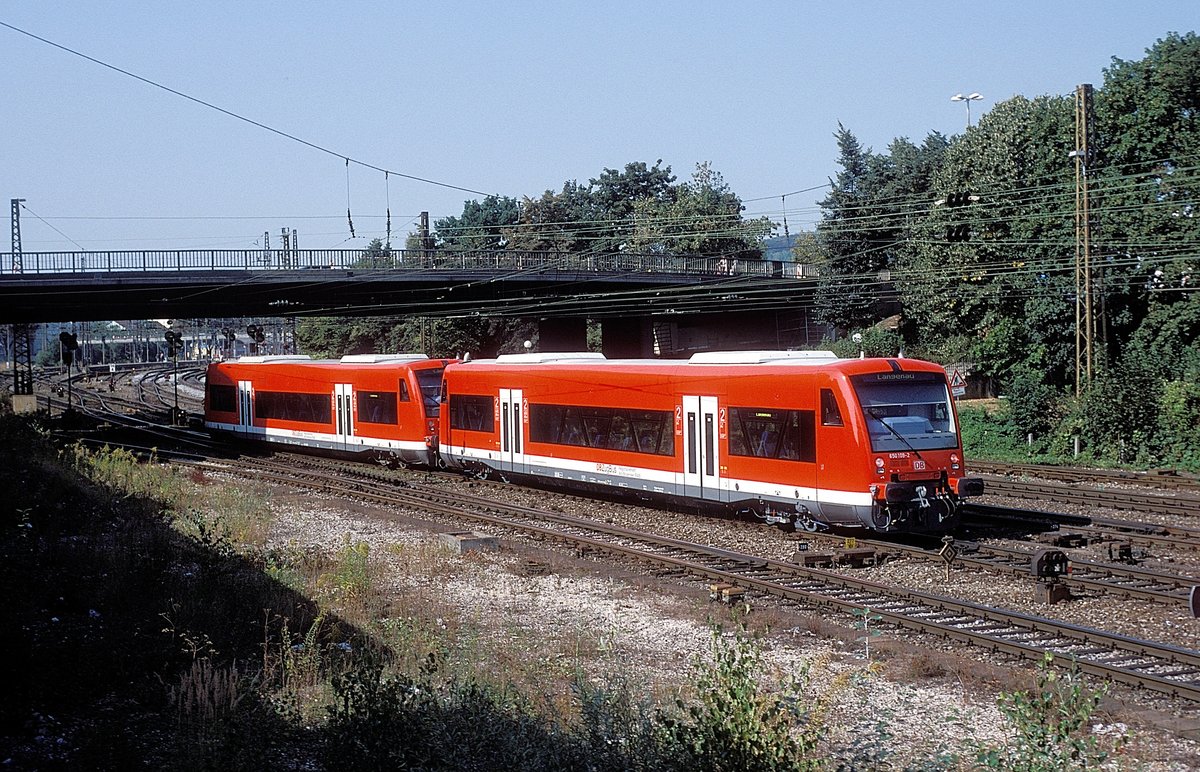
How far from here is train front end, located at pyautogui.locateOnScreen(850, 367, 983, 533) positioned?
16.2 meters

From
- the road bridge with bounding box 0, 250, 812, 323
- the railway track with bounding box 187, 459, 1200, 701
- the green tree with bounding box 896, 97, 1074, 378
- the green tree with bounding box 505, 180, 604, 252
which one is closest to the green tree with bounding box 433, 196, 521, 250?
the green tree with bounding box 505, 180, 604, 252

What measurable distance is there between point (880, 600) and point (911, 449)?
12.1 ft

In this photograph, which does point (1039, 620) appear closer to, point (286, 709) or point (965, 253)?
point (286, 709)

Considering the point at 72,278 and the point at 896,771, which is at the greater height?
the point at 72,278

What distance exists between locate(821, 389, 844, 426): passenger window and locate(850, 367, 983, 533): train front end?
388mm

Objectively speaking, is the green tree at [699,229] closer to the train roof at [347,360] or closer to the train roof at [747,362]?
the train roof at [347,360]

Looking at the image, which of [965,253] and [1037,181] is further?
[965,253]

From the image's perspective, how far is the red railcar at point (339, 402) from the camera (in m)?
28.7

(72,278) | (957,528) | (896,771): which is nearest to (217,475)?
(72,278)

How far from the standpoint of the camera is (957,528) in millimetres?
18781

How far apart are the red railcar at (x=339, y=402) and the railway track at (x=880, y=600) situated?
19.9 feet

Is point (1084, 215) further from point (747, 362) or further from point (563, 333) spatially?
point (563, 333)

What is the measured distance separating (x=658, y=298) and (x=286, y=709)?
145 ft

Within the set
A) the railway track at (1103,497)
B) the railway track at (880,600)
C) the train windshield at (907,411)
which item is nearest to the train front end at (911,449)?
the train windshield at (907,411)
